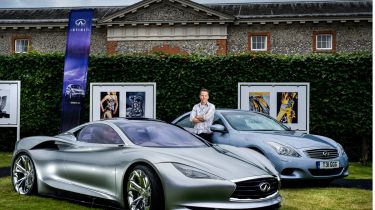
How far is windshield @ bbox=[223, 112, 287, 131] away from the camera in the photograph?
11242 mm

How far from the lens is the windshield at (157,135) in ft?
25.6

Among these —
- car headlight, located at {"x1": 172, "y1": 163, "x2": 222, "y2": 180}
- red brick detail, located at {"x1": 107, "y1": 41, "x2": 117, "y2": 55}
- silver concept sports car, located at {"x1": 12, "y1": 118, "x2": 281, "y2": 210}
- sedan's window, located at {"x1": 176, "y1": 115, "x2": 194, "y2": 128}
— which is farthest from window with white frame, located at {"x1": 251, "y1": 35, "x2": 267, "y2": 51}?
car headlight, located at {"x1": 172, "y1": 163, "x2": 222, "y2": 180}

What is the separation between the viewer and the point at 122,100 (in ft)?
51.7

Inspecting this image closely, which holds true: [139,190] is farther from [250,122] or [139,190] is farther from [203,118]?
[250,122]

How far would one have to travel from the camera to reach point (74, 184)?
26.7 feet

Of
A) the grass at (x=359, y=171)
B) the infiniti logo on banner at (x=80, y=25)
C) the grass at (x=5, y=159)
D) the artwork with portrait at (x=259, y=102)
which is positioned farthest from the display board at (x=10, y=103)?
the grass at (x=359, y=171)

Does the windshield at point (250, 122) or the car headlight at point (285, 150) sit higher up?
the windshield at point (250, 122)

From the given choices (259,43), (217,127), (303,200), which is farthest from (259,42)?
(303,200)

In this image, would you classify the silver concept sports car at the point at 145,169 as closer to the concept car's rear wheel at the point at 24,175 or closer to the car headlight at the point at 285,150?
the concept car's rear wheel at the point at 24,175

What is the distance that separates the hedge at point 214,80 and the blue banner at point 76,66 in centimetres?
270

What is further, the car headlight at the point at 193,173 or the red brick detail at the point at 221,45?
the red brick detail at the point at 221,45

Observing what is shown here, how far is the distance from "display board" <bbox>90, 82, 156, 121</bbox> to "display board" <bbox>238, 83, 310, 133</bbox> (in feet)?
7.99

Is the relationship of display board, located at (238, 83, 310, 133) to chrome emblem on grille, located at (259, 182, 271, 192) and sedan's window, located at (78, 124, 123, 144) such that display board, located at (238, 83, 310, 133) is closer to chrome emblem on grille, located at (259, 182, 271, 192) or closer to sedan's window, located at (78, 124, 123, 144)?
sedan's window, located at (78, 124, 123, 144)

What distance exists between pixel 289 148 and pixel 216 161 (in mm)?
3328
